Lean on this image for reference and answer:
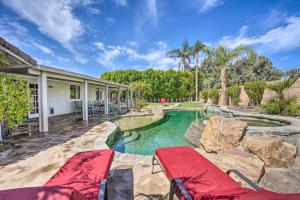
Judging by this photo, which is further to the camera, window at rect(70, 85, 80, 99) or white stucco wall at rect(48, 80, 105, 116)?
window at rect(70, 85, 80, 99)

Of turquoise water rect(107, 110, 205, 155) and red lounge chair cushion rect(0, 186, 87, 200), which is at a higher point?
red lounge chair cushion rect(0, 186, 87, 200)

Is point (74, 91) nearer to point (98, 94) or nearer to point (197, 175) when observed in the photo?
point (98, 94)

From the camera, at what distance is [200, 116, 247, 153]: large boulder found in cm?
525

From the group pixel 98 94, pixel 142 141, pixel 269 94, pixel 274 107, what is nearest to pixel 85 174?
pixel 142 141

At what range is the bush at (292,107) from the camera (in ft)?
30.4

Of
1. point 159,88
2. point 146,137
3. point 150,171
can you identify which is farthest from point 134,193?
point 159,88

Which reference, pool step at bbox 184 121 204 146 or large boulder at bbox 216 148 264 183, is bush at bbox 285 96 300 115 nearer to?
pool step at bbox 184 121 204 146

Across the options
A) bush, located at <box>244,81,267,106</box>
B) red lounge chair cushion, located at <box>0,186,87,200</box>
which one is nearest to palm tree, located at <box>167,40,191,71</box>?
bush, located at <box>244,81,267,106</box>

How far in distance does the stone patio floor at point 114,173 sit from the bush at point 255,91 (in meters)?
11.4

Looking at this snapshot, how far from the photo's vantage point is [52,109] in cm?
1169

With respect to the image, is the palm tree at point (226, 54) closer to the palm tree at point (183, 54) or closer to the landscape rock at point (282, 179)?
the landscape rock at point (282, 179)

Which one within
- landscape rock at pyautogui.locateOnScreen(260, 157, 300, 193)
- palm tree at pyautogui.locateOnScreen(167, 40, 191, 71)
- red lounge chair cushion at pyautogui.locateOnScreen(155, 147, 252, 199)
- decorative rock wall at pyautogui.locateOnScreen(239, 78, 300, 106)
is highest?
palm tree at pyautogui.locateOnScreen(167, 40, 191, 71)

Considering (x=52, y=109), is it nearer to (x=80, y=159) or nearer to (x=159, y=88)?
(x=80, y=159)

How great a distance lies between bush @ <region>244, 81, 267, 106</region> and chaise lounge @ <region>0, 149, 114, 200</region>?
591 inches
